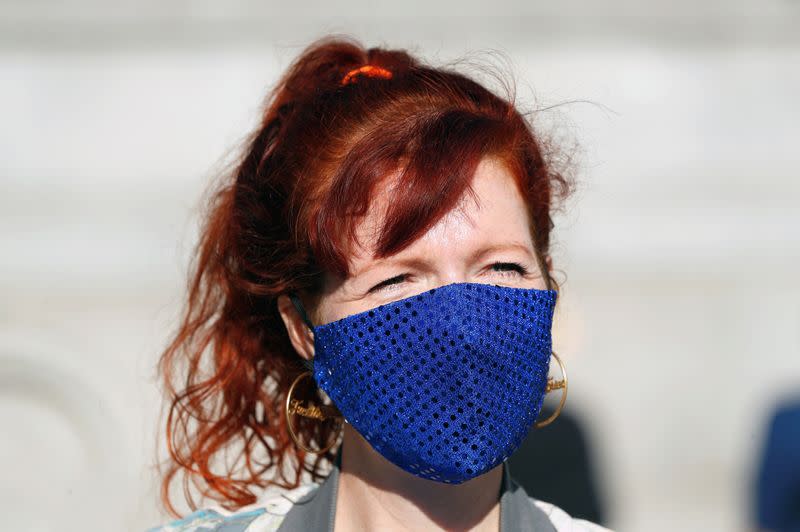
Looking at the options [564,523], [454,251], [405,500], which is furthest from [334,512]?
[454,251]

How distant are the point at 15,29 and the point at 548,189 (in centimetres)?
268

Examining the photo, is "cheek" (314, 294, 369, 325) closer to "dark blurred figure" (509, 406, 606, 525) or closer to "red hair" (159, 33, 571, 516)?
"red hair" (159, 33, 571, 516)

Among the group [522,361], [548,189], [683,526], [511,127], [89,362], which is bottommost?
[683,526]

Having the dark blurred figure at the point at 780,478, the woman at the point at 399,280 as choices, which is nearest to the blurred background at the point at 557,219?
the dark blurred figure at the point at 780,478

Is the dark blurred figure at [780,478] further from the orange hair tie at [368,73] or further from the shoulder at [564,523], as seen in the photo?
the orange hair tie at [368,73]

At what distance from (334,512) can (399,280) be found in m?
0.52

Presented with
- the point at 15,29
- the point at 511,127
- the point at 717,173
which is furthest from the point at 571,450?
the point at 15,29

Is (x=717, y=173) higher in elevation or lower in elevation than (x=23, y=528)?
higher

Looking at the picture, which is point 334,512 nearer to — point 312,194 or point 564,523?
point 564,523

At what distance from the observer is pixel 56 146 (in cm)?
394

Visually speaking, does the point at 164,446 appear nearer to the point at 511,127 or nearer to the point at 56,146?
the point at 56,146

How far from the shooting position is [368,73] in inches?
82.7

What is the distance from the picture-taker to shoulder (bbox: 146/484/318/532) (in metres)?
2.10

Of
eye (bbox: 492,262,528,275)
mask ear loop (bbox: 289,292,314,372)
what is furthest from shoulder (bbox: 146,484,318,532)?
eye (bbox: 492,262,528,275)
